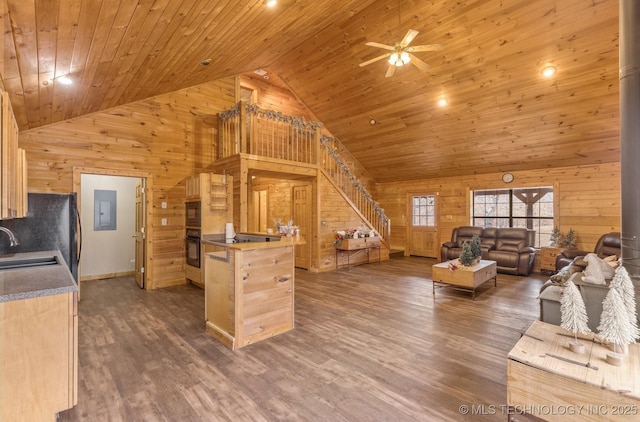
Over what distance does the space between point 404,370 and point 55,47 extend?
3871 mm

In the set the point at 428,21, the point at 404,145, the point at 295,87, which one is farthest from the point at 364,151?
the point at 428,21

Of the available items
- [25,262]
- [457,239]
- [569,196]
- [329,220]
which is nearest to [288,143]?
[329,220]

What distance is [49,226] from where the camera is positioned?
3.87m

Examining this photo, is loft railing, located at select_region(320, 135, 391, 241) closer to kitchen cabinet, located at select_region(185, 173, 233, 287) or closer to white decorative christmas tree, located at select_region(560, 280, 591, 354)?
kitchen cabinet, located at select_region(185, 173, 233, 287)

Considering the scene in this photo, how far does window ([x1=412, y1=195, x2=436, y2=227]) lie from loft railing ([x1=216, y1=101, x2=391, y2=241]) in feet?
4.67

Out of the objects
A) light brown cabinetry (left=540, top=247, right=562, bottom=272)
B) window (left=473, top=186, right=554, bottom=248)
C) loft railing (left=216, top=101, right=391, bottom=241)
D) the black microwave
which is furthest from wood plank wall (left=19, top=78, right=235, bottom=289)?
light brown cabinetry (left=540, top=247, right=562, bottom=272)

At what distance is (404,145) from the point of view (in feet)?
26.4

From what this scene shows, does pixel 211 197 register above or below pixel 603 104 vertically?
below

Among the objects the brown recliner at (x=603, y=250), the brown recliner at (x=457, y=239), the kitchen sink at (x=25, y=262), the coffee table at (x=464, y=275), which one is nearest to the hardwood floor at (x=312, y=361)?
the coffee table at (x=464, y=275)

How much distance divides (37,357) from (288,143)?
552 cm

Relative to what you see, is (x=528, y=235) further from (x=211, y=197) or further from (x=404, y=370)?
(x=211, y=197)

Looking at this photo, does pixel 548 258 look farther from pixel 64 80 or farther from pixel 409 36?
pixel 64 80

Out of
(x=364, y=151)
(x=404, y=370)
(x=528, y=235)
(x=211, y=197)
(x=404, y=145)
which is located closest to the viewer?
(x=404, y=370)

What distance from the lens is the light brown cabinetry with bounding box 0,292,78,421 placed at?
1.53 metres
